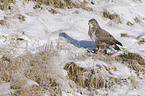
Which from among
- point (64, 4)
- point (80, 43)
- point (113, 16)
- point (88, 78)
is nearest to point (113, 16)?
point (113, 16)

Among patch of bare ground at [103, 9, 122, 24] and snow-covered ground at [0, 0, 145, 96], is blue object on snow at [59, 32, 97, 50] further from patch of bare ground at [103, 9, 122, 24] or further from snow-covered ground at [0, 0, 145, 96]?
patch of bare ground at [103, 9, 122, 24]

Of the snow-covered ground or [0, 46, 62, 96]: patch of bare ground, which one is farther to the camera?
the snow-covered ground

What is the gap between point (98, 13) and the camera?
26.1ft

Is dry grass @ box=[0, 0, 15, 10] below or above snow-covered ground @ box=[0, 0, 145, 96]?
above

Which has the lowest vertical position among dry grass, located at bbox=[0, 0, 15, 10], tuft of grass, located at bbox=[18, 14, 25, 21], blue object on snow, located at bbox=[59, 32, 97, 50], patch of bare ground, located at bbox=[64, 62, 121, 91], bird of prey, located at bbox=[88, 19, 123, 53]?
patch of bare ground, located at bbox=[64, 62, 121, 91]

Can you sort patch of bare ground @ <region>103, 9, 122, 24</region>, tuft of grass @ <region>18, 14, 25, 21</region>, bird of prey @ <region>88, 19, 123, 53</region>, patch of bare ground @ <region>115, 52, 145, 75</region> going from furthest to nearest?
patch of bare ground @ <region>103, 9, 122, 24</region>
tuft of grass @ <region>18, 14, 25, 21</region>
bird of prey @ <region>88, 19, 123, 53</region>
patch of bare ground @ <region>115, 52, 145, 75</region>

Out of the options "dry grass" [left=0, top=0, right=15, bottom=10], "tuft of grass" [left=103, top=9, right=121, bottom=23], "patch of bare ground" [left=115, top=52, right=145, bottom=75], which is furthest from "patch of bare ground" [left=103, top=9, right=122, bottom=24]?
"dry grass" [left=0, top=0, right=15, bottom=10]

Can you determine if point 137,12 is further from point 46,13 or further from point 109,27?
point 46,13

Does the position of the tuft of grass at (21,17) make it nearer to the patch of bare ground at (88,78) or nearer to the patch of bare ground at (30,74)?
the patch of bare ground at (30,74)

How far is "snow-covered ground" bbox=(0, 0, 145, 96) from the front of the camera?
478 cm

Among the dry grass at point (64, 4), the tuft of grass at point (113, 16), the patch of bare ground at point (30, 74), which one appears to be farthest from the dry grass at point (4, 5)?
the tuft of grass at point (113, 16)

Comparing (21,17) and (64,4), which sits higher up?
(64,4)

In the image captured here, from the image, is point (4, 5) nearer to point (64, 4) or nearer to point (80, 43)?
point (64, 4)

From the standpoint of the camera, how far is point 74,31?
6.57 m
